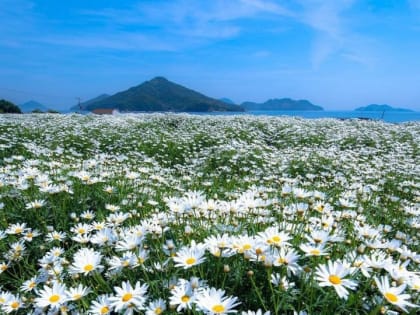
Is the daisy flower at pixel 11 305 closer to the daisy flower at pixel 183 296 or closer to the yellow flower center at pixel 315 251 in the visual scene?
the daisy flower at pixel 183 296

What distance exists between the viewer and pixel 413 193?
5531 millimetres

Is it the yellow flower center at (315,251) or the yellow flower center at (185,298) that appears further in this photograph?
the yellow flower center at (315,251)

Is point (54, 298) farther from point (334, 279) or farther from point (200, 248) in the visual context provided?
point (334, 279)

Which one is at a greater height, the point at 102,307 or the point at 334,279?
the point at 334,279

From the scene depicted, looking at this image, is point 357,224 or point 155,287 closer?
point 155,287

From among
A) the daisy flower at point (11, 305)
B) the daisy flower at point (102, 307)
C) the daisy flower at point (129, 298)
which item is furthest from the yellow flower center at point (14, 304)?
the daisy flower at point (129, 298)

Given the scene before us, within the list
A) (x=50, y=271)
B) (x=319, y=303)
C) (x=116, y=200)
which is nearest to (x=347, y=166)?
(x=116, y=200)

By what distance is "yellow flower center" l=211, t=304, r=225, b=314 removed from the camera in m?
1.19

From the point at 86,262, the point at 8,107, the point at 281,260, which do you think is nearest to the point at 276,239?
the point at 281,260

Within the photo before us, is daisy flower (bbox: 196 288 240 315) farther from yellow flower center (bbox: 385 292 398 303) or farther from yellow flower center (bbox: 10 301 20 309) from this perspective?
yellow flower center (bbox: 10 301 20 309)

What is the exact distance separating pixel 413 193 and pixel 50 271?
19.6 ft

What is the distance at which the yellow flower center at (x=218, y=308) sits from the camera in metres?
1.19

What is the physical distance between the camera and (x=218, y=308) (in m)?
1.22

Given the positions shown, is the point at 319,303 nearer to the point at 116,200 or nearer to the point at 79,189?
the point at 116,200
